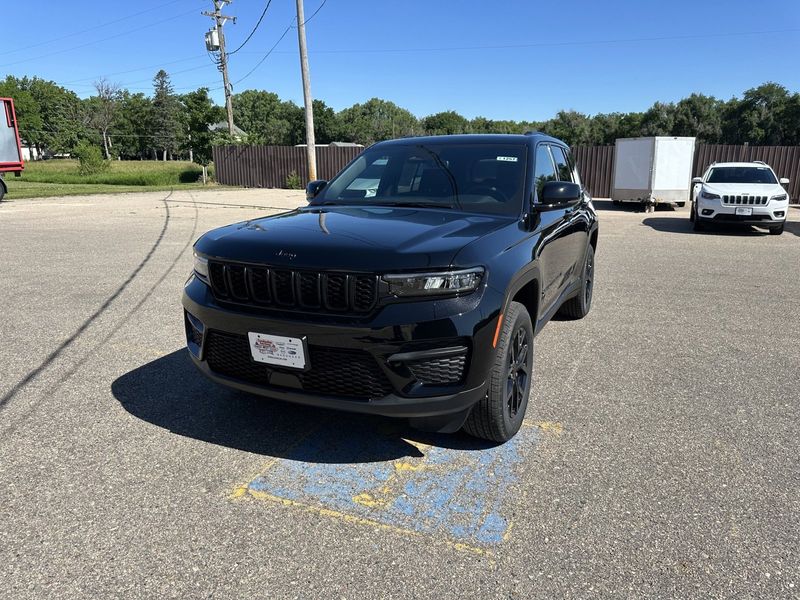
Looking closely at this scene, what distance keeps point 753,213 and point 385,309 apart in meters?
12.6

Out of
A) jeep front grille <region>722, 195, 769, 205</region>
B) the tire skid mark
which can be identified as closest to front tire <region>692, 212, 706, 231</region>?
jeep front grille <region>722, 195, 769, 205</region>

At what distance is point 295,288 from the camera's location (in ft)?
9.19

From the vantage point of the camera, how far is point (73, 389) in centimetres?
405

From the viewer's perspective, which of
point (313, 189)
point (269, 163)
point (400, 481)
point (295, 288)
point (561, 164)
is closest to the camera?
point (295, 288)

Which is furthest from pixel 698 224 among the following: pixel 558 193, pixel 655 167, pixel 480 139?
pixel 558 193

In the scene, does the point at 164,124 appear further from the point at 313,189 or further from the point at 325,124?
the point at 313,189

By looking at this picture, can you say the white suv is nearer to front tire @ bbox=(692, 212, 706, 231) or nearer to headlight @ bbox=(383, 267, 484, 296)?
front tire @ bbox=(692, 212, 706, 231)

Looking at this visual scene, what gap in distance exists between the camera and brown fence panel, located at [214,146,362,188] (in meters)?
30.0

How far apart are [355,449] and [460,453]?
58cm

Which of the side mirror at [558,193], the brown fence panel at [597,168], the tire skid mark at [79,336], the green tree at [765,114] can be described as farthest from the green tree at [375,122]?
the side mirror at [558,193]

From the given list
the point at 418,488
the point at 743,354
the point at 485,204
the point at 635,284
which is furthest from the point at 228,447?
the point at 635,284

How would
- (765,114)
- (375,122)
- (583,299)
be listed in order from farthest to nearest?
(375,122) < (765,114) < (583,299)

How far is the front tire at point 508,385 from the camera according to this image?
2.96 metres

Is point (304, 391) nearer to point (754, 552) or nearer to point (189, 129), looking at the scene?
point (754, 552)
